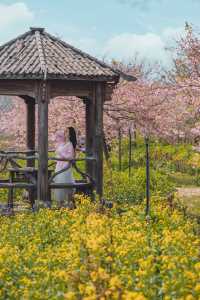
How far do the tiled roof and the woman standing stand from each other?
1.49 m

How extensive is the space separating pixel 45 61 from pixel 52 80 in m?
0.47

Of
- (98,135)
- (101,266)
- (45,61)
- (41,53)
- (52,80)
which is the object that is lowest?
(101,266)

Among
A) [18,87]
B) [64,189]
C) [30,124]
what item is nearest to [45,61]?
[18,87]

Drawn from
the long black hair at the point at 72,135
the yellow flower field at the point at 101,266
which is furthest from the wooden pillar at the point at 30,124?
the yellow flower field at the point at 101,266

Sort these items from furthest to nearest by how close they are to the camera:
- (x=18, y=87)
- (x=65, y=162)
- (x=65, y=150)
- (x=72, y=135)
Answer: (x=65, y=162)
(x=72, y=135)
(x=65, y=150)
(x=18, y=87)

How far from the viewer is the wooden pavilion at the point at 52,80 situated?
49.0 ft

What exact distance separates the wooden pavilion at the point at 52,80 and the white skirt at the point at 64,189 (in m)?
0.57

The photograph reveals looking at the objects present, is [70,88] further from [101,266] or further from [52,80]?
[101,266]

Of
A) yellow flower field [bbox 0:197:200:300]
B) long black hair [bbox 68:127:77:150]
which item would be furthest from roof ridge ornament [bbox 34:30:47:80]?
yellow flower field [bbox 0:197:200:300]

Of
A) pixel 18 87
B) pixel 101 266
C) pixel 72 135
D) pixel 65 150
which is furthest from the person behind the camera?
pixel 72 135

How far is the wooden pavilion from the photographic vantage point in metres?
14.9

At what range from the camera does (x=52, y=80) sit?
15.3 metres

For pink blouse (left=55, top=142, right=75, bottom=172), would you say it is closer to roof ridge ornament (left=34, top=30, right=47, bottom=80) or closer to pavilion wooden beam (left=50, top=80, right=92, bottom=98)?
pavilion wooden beam (left=50, top=80, right=92, bottom=98)

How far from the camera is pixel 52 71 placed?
580 inches
